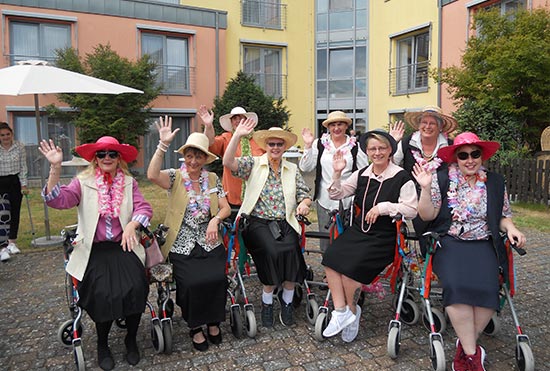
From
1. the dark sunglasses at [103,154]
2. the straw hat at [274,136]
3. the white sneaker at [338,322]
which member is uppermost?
the straw hat at [274,136]

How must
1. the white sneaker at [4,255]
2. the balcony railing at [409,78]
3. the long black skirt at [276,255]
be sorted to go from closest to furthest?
1. the long black skirt at [276,255]
2. the white sneaker at [4,255]
3. the balcony railing at [409,78]

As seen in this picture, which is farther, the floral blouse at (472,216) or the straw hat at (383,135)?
the straw hat at (383,135)

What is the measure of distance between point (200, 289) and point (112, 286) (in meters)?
0.66

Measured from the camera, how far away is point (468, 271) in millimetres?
3303

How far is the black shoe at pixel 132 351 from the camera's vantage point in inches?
136

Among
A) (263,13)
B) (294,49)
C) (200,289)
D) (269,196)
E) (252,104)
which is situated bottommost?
(200,289)

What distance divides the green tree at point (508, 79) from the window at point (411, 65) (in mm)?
5591

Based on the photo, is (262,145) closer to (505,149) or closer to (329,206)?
(329,206)

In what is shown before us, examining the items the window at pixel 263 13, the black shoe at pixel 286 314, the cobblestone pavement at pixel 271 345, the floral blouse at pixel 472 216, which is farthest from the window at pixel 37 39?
the floral blouse at pixel 472 216

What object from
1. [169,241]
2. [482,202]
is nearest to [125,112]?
[169,241]

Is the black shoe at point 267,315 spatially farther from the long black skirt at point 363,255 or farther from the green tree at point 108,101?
the green tree at point 108,101

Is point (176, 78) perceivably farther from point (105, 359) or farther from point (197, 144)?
point (105, 359)

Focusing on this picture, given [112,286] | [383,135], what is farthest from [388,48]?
[112,286]

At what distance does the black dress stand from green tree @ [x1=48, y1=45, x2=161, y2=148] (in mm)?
11879
